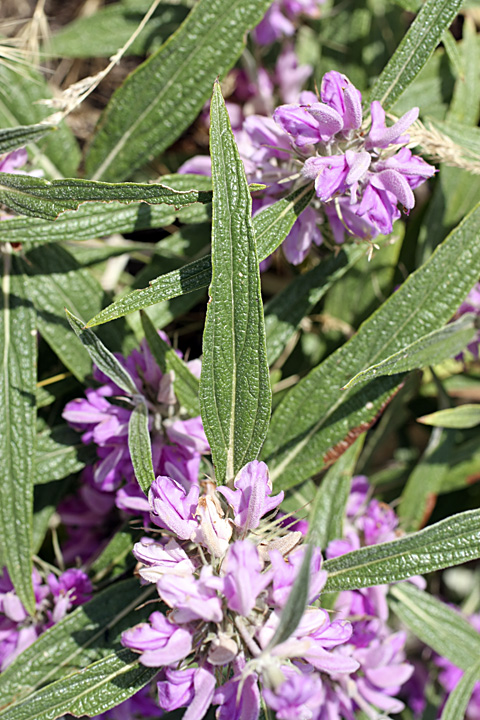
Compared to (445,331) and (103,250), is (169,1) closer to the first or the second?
(103,250)

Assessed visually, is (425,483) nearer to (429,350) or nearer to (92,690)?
(429,350)

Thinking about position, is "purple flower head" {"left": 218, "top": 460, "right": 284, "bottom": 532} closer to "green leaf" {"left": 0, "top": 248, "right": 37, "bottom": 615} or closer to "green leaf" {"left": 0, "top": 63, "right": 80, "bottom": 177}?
"green leaf" {"left": 0, "top": 248, "right": 37, "bottom": 615}

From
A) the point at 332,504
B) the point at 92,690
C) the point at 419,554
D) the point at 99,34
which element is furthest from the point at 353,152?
the point at 99,34

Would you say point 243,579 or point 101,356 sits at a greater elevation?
point 101,356

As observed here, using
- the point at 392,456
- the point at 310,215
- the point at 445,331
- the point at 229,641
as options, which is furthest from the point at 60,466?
the point at 392,456

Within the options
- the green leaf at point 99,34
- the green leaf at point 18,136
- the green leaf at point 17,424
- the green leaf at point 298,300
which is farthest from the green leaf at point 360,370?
the green leaf at point 99,34

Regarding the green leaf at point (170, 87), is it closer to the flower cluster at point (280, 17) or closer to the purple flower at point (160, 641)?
the flower cluster at point (280, 17)
